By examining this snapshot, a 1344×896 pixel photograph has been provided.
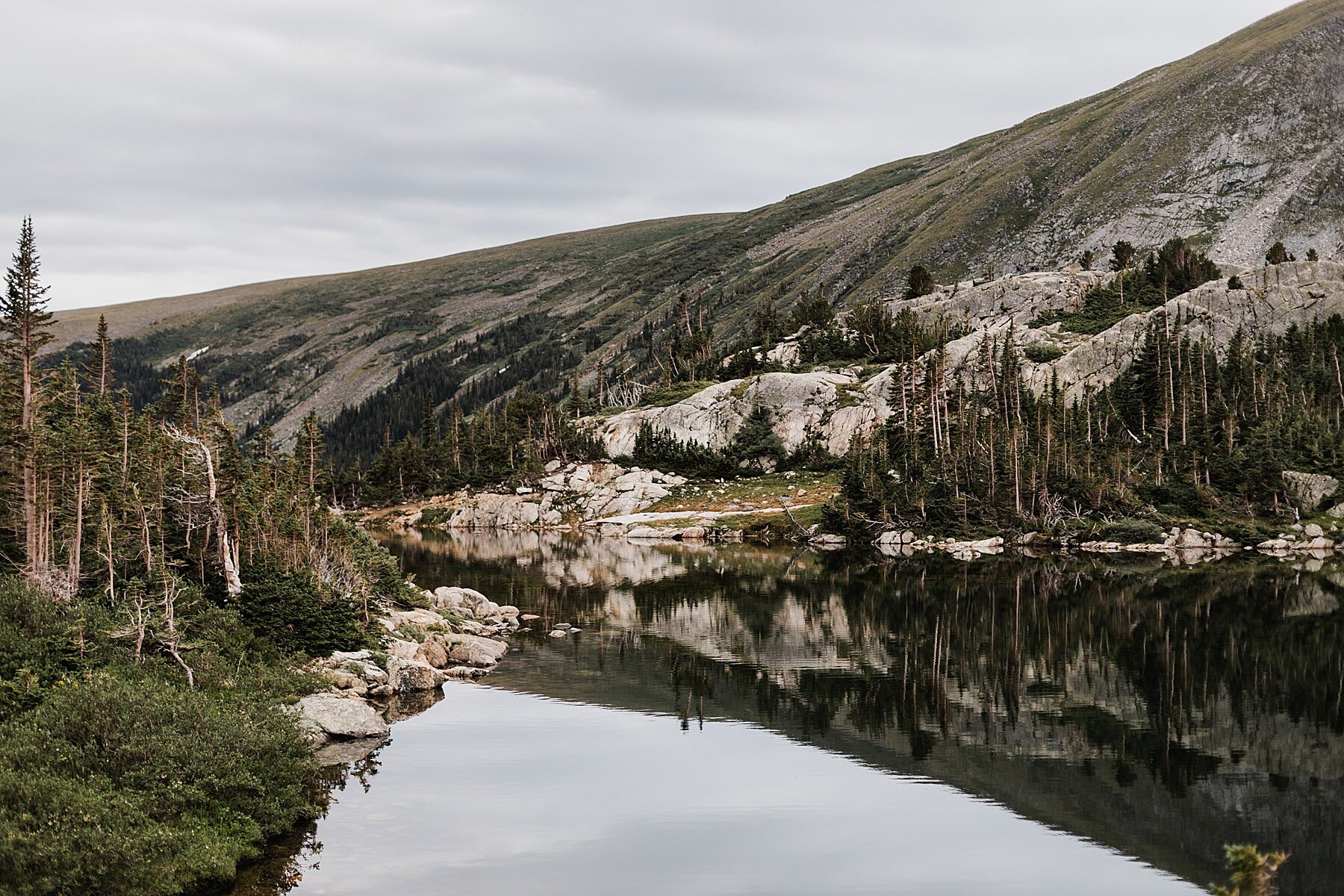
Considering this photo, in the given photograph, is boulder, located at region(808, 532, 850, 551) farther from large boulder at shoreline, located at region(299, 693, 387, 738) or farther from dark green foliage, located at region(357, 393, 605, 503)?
large boulder at shoreline, located at region(299, 693, 387, 738)

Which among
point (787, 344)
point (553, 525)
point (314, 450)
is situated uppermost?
point (787, 344)

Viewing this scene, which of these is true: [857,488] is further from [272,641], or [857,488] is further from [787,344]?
[272,641]

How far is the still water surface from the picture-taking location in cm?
2575

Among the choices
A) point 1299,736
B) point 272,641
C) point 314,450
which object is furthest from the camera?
point 314,450

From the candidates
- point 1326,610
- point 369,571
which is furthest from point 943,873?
point 1326,610

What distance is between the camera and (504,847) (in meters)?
26.9

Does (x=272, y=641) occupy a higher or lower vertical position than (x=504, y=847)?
higher

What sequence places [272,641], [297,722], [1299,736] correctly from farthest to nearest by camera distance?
[272,641], [1299,736], [297,722]

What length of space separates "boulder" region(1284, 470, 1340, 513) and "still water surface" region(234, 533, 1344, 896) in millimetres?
35473

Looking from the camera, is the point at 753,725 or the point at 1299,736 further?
the point at 753,725

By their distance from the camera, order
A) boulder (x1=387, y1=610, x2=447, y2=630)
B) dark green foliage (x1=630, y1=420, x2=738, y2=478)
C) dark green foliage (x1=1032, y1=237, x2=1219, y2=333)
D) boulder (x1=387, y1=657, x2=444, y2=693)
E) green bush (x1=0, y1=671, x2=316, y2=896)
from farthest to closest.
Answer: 1. dark green foliage (x1=1032, y1=237, x2=1219, y2=333)
2. dark green foliage (x1=630, y1=420, x2=738, y2=478)
3. boulder (x1=387, y1=610, x2=447, y2=630)
4. boulder (x1=387, y1=657, x2=444, y2=693)
5. green bush (x1=0, y1=671, x2=316, y2=896)

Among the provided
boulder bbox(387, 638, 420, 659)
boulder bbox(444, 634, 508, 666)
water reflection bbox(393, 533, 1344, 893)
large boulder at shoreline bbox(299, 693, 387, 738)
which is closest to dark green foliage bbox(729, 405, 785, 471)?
water reflection bbox(393, 533, 1344, 893)

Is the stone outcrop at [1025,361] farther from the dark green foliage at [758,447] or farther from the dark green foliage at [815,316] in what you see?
the dark green foliage at [815,316]

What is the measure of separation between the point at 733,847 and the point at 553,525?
11099 cm
